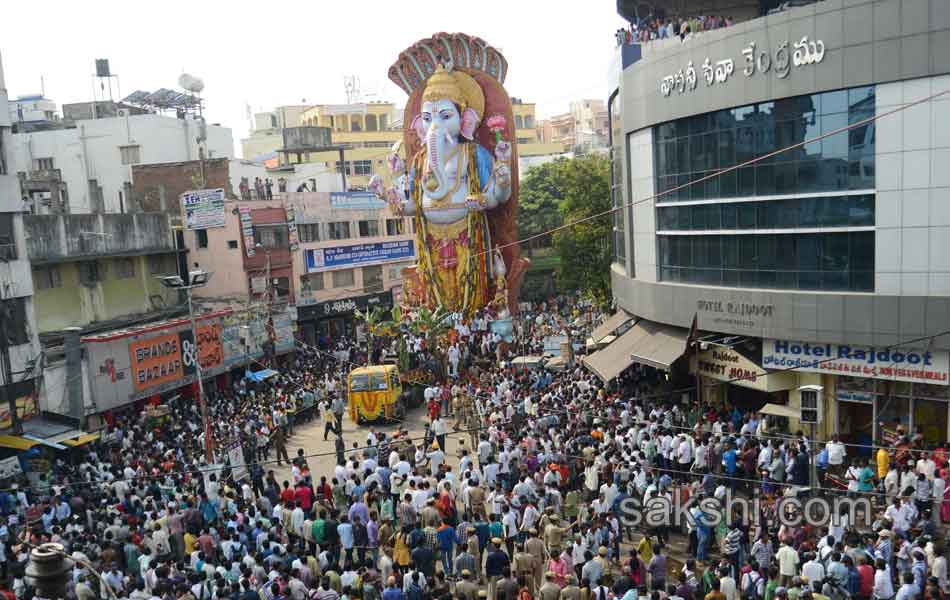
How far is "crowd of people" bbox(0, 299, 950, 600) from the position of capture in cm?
1076

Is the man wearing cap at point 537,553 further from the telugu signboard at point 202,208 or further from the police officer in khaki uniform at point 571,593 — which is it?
the telugu signboard at point 202,208

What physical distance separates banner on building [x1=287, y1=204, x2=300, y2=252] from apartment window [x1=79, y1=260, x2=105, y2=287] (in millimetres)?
10038

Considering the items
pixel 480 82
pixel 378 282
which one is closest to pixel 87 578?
pixel 480 82

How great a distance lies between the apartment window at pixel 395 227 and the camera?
1757 inches

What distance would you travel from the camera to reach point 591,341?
86.5 feet

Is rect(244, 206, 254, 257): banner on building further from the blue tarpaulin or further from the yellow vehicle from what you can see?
the yellow vehicle

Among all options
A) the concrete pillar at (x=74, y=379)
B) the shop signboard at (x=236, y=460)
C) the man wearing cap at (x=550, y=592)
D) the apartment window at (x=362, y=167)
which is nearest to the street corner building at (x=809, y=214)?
the man wearing cap at (x=550, y=592)

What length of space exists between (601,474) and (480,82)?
22749mm

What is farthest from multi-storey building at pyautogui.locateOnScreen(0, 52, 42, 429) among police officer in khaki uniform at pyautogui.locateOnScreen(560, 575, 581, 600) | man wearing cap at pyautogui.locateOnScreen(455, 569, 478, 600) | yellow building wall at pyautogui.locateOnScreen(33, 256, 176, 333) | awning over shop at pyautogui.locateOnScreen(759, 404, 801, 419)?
awning over shop at pyautogui.locateOnScreen(759, 404, 801, 419)

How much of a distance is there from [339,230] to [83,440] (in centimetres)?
2212

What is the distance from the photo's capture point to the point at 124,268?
2998 centimetres

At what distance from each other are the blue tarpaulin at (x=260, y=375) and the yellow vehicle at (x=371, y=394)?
559 cm

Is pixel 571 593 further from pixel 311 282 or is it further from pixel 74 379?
pixel 311 282

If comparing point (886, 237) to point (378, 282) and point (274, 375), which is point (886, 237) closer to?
point (274, 375)
